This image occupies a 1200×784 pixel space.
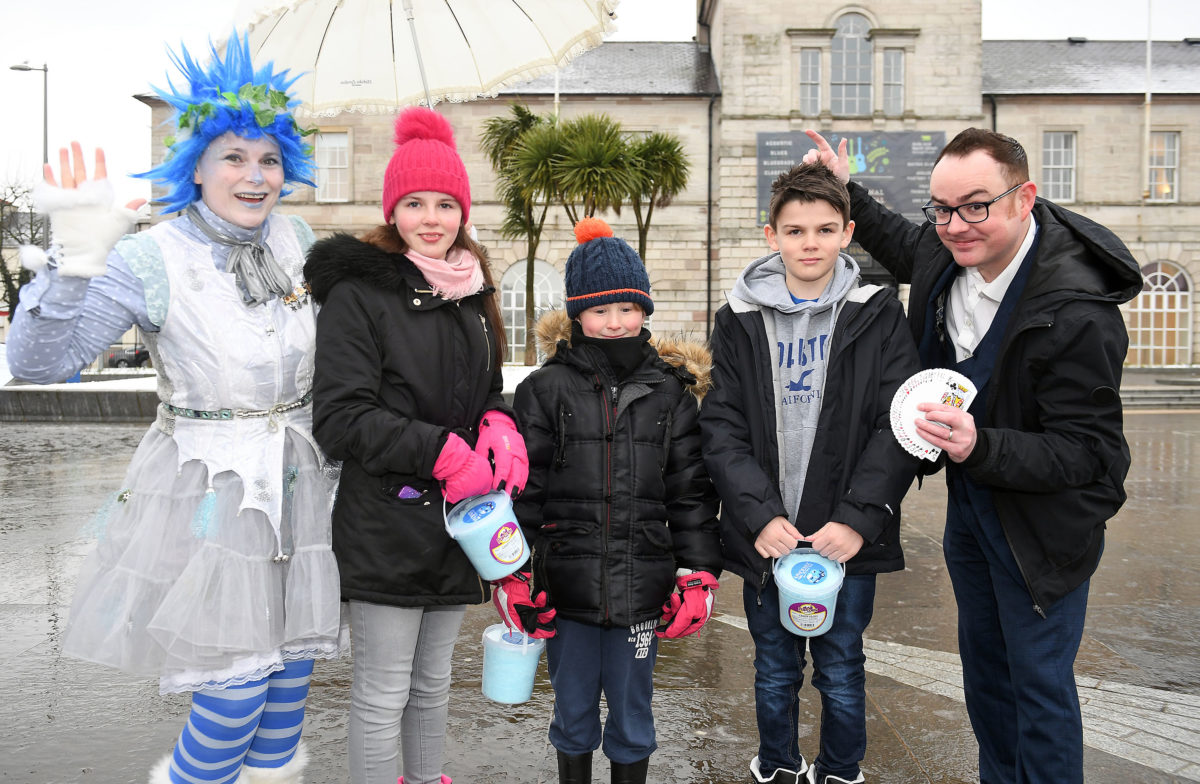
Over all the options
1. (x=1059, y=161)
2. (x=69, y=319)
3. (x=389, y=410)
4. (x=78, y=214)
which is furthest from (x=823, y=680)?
(x=1059, y=161)

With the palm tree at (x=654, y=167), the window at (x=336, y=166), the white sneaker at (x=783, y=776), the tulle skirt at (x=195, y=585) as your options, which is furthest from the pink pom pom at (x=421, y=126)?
the window at (x=336, y=166)

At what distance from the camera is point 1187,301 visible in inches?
1019

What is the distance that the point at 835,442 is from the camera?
8.80 ft

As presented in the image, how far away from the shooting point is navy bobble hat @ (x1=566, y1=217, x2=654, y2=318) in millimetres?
2748

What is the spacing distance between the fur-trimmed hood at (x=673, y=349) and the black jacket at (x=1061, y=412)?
2.90 feet

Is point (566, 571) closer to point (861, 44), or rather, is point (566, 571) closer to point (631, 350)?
point (631, 350)

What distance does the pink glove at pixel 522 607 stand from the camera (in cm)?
252

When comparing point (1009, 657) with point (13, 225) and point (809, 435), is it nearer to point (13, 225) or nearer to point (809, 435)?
point (809, 435)

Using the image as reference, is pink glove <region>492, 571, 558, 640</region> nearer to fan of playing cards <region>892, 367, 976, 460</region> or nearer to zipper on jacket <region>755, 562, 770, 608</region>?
zipper on jacket <region>755, 562, 770, 608</region>

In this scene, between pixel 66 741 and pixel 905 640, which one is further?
pixel 905 640

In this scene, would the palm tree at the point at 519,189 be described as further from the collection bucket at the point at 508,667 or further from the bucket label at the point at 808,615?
the bucket label at the point at 808,615

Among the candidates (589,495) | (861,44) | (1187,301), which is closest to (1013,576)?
(589,495)

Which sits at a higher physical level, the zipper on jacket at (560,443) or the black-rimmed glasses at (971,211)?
the black-rimmed glasses at (971,211)

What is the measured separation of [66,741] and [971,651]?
3145 millimetres
